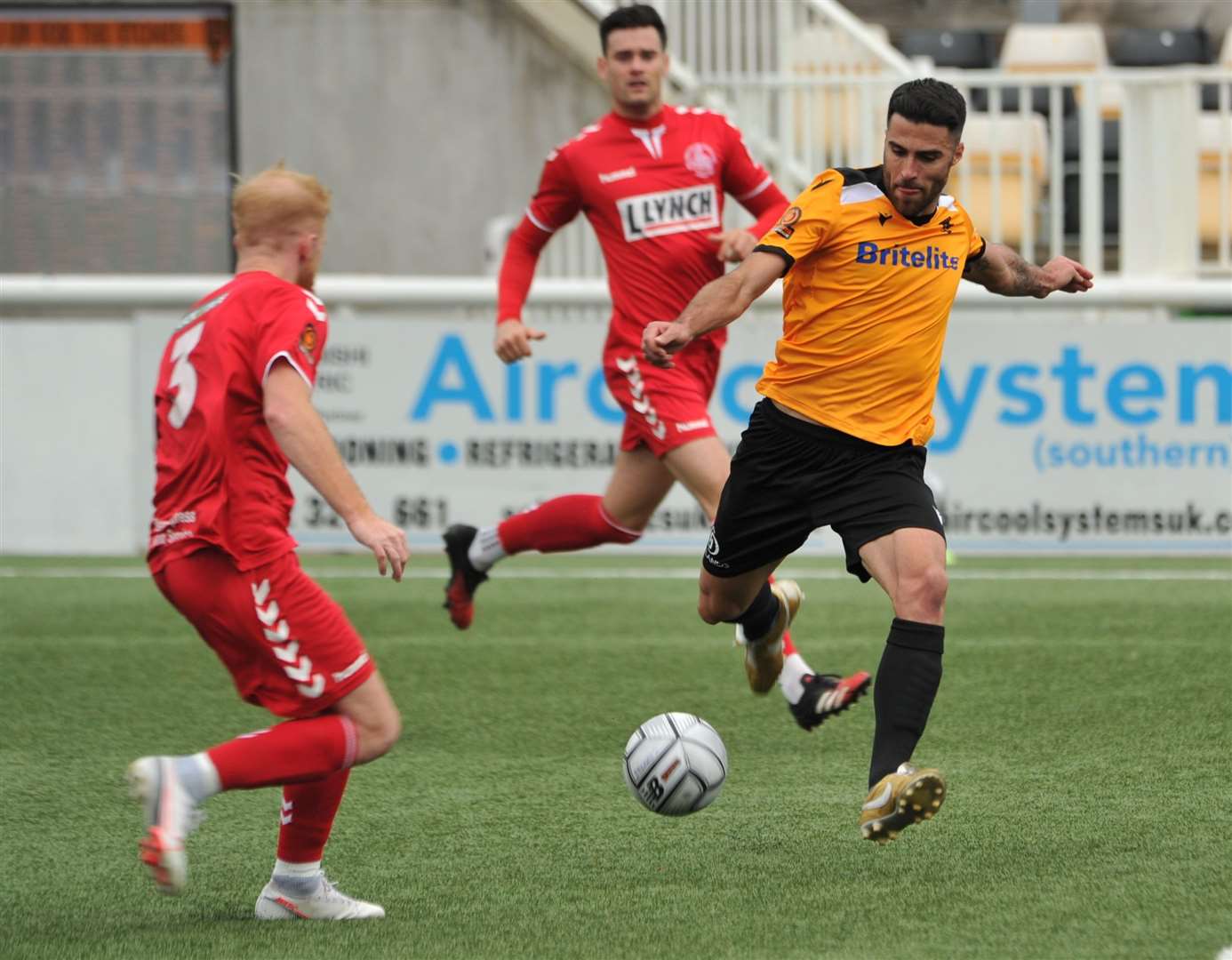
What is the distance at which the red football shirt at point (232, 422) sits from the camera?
14.1 ft

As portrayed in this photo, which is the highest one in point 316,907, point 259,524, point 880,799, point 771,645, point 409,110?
point 409,110

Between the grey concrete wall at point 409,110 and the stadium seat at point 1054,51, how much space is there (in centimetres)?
345

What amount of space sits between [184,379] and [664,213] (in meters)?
3.13

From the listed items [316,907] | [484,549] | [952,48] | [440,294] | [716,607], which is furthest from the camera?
[952,48]

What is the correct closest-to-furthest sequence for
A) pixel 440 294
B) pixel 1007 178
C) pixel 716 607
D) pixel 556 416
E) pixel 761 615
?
pixel 716 607
pixel 761 615
pixel 556 416
pixel 440 294
pixel 1007 178

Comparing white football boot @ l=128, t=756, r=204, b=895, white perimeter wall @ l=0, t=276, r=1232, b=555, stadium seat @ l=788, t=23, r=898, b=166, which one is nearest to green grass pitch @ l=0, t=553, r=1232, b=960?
white football boot @ l=128, t=756, r=204, b=895

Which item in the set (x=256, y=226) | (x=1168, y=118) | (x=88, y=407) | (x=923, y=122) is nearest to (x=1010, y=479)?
(x=1168, y=118)

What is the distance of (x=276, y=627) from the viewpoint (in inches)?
168

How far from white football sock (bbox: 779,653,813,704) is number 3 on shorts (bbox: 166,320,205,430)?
249cm

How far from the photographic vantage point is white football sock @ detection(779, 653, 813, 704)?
243 inches

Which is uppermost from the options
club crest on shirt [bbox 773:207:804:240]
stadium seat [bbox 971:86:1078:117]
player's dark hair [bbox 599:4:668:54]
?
player's dark hair [bbox 599:4:668:54]

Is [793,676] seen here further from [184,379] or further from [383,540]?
[184,379]

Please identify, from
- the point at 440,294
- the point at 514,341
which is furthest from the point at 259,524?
the point at 440,294

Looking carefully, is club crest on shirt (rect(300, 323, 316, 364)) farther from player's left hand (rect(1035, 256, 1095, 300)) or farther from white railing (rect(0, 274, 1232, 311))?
white railing (rect(0, 274, 1232, 311))
